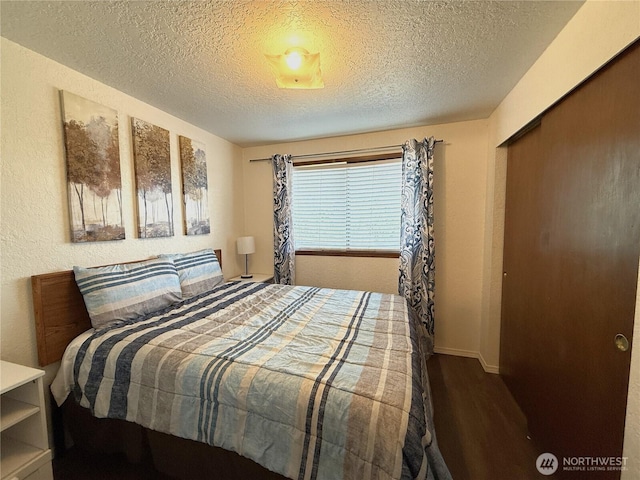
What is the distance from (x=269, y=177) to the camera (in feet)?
11.4

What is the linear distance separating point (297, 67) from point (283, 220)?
1.98m

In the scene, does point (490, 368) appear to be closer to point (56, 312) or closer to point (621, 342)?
point (621, 342)

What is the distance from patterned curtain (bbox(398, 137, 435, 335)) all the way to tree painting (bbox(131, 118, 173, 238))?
237 cm

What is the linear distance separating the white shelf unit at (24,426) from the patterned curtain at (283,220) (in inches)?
87.9

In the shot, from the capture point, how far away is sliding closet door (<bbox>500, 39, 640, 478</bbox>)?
3.28 feet

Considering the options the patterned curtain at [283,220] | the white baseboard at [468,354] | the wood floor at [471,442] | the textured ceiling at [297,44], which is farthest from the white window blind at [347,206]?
the wood floor at [471,442]

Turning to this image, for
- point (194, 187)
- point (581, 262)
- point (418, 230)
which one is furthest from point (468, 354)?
point (194, 187)

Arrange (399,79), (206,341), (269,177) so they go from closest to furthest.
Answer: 1. (206,341)
2. (399,79)
3. (269,177)

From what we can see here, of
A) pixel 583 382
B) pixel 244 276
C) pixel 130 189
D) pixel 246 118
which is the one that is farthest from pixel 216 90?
pixel 583 382

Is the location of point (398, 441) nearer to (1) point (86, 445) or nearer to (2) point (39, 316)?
(1) point (86, 445)

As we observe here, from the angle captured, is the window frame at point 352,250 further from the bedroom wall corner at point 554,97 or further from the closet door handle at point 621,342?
the closet door handle at point 621,342

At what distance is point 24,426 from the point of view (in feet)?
4.37

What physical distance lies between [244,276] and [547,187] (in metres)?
3.03

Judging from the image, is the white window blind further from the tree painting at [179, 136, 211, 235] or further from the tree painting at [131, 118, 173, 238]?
the tree painting at [131, 118, 173, 238]
